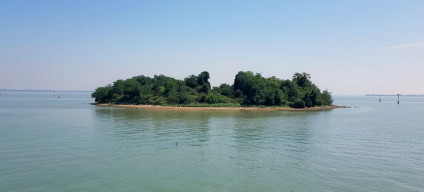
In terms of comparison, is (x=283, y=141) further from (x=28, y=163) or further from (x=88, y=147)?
(x=28, y=163)

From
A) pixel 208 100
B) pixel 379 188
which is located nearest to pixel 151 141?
pixel 379 188

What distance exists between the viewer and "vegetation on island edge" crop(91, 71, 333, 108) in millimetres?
103750

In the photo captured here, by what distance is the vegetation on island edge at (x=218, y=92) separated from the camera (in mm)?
103750

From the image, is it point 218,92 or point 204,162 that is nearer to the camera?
point 204,162

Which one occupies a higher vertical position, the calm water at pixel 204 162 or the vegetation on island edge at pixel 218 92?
the vegetation on island edge at pixel 218 92

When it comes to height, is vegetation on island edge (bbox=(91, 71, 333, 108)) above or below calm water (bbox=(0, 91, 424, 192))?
above

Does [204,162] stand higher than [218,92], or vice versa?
[218,92]

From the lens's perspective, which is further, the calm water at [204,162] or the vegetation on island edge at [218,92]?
the vegetation on island edge at [218,92]

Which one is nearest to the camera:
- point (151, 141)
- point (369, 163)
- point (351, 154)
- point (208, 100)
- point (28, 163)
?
point (28, 163)

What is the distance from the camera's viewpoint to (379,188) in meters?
18.0

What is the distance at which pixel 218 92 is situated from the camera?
115 metres

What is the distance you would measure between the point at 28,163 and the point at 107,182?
750 centimetres

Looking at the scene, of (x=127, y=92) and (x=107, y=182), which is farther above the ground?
(x=127, y=92)

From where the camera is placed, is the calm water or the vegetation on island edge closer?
the calm water
